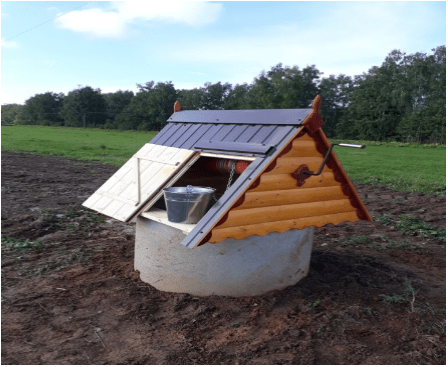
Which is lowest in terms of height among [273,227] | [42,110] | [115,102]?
[273,227]

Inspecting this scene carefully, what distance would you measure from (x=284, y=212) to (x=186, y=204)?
3.14 feet

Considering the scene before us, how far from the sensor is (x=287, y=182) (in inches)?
172

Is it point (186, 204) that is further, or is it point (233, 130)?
point (233, 130)

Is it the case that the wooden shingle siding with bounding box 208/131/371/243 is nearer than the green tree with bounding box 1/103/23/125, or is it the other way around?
the wooden shingle siding with bounding box 208/131/371/243

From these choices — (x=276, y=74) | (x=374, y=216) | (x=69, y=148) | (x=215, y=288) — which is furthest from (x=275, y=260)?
(x=276, y=74)

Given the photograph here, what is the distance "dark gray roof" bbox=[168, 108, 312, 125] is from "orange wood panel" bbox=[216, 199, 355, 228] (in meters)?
0.85

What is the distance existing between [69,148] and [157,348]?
22.4 m

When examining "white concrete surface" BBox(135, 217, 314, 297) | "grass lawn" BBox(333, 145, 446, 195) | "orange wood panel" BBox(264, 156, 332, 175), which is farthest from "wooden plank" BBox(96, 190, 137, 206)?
"grass lawn" BBox(333, 145, 446, 195)

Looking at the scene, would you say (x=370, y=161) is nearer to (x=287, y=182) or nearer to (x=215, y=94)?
(x=215, y=94)

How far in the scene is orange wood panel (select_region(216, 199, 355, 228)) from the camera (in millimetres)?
4078

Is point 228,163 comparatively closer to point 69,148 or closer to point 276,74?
point 69,148

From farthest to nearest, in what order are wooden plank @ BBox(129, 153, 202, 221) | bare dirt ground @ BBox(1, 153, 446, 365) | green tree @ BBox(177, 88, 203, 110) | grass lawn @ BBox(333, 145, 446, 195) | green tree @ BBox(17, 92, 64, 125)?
green tree @ BBox(17, 92, 64, 125) < grass lawn @ BBox(333, 145, 446, 195) < green tree @ BBox(177, 88, 203, 110) < wooden plank @ BBox(129, 153, 202, 221) < bare dirt ground @ BBox(1, 153, 446, 365)

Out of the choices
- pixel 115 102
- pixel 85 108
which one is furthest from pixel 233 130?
pixel 85 108

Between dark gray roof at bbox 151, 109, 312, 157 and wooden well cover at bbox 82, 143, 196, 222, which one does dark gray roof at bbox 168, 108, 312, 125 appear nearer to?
dark gray roof at bbox 151, 109, 312, 157
